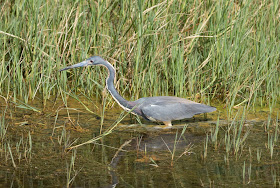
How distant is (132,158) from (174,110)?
4.55 ft

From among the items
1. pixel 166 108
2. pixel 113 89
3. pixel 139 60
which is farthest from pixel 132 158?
pixel 139 60

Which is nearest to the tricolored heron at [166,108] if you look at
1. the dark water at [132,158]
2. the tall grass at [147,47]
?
the dark water at [132,158]

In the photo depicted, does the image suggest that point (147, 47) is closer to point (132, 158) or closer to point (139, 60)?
point (139, 60)

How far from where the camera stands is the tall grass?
6.01 metres

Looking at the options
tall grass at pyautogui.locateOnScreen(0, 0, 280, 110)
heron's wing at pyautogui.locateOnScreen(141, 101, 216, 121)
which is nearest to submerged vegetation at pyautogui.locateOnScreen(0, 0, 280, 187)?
tall grass at pyautogui.locateOnScreen(0, 0, 280, 110)

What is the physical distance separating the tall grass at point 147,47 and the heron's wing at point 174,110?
0.45 metres

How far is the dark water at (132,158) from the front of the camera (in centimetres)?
367

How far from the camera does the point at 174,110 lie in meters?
5.56

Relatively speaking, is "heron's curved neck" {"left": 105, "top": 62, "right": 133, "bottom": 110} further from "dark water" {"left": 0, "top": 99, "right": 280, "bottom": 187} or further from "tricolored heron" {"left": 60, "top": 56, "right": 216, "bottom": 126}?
"dark water" {"left": 0, "top": 99, "right": 280, "bottom": 187}

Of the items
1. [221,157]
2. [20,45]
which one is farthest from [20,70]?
[221,157]

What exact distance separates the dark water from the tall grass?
2.19 ft

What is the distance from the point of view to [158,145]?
4.80 m

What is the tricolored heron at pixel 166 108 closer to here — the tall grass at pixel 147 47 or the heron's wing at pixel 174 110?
the heron's wing at pixel 174 110

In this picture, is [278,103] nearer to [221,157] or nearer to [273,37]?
[273,37]
